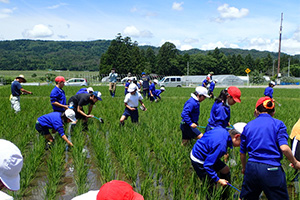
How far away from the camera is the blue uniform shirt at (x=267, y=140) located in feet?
7.59

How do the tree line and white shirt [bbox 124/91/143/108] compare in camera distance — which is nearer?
white shirt [bbox 124/91/143/108]

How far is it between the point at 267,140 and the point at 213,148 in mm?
507

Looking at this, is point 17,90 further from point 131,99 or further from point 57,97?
point 131,99

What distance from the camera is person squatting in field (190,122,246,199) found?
8.43 feet

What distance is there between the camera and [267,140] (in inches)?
91.2

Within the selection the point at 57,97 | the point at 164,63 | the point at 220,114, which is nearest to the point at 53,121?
the point at 57,97

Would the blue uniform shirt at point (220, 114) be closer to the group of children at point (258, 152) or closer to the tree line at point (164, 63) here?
the group of children at point (258, 152)

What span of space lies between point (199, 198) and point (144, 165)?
129cm

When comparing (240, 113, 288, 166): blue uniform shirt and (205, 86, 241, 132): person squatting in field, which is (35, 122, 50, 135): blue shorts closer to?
(205, 86, 241, 132): person squatting in field

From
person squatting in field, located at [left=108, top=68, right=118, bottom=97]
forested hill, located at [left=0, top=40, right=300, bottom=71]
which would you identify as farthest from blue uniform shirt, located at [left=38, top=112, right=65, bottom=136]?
forested hill, located at [left=0, top=40, right=300, bottom=71]

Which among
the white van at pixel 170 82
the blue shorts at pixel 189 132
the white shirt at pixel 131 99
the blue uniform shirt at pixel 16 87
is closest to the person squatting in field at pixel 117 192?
the blue shorts at pixel 189 132

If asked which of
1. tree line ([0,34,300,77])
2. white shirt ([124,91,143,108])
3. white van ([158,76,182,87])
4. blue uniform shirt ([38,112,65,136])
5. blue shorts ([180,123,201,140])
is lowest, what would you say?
white van ([158,76,182,87])

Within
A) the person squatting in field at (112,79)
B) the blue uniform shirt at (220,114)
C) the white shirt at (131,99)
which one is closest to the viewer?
the blue uniform shirt at (220,114)

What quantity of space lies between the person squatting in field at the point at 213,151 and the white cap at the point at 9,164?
5.73 feet
